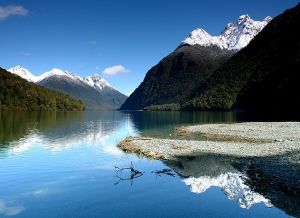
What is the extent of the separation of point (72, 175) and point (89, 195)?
840cm

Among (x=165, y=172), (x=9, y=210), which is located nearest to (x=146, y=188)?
(x=165, y=172)

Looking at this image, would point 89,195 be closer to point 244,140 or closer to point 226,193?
point 226,193

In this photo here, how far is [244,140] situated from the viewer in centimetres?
6103

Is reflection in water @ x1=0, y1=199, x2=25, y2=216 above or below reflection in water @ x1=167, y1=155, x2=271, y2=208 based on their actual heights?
below

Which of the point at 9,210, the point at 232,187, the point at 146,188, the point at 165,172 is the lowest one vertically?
the point at 9,210

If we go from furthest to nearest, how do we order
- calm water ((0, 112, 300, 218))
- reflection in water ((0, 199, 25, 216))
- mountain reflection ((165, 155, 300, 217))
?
1. mountain reflection ((165, 155, 300, 217))
2. calm water ((0, 112, 300, 218))
3. reflection in water ((0, 199, 25, 216))

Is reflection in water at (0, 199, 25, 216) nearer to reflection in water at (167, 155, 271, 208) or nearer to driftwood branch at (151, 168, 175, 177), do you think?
reflection in water at (167, 155, 271, 208)

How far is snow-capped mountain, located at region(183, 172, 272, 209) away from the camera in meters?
26.6

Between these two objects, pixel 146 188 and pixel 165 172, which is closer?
pixel 146 188

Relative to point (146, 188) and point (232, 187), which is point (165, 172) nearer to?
point (146, 188)

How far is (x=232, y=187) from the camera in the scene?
3073 centimetres

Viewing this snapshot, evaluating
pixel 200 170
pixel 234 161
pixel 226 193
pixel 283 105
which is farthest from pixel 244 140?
pixel 283 105

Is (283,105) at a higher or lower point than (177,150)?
higher

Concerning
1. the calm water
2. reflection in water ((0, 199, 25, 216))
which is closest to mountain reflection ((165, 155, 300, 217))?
the calm water
